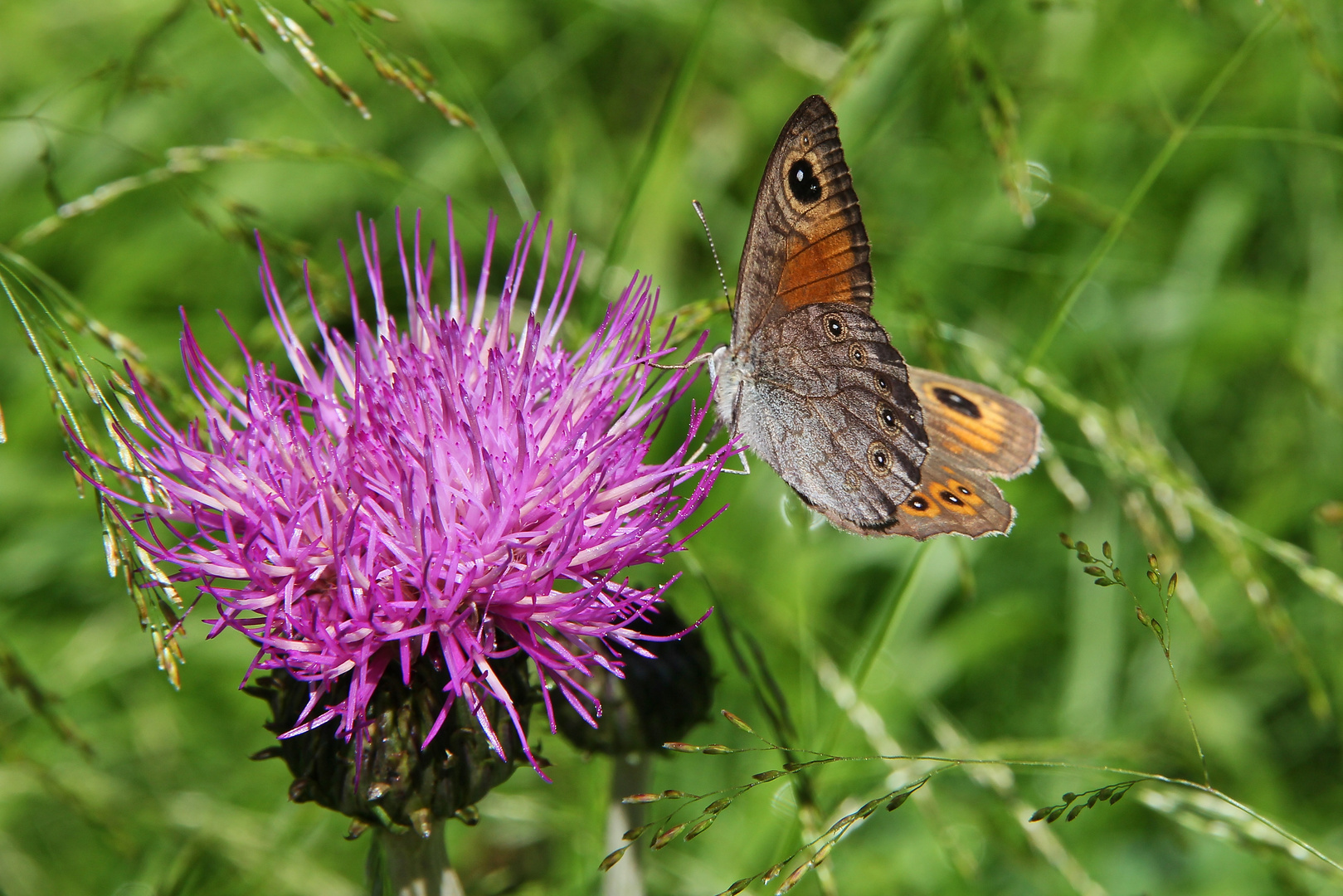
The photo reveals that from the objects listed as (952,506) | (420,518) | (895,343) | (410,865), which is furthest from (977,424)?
(895,343)

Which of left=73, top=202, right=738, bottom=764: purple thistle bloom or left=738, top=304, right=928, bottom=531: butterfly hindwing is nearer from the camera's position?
left=73, top=202, right=738, bottom=764: purple thistle bloom

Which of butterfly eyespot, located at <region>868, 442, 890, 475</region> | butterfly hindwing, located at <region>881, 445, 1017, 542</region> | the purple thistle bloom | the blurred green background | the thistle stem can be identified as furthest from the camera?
the blurred green background

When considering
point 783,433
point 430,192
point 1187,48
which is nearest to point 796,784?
point 783,433

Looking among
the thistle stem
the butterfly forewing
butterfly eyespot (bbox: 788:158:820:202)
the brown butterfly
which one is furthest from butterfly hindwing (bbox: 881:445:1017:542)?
the thistle stem

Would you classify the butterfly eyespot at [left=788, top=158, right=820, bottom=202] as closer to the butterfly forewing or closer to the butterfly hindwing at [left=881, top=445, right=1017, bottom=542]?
the butterfly forewing

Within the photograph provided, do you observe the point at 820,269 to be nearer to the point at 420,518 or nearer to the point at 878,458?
the point at 878,458

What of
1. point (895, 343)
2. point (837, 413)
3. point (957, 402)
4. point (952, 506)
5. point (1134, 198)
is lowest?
point (895, 343)

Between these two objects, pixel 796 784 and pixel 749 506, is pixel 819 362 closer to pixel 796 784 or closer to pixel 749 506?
pixel 796 784
